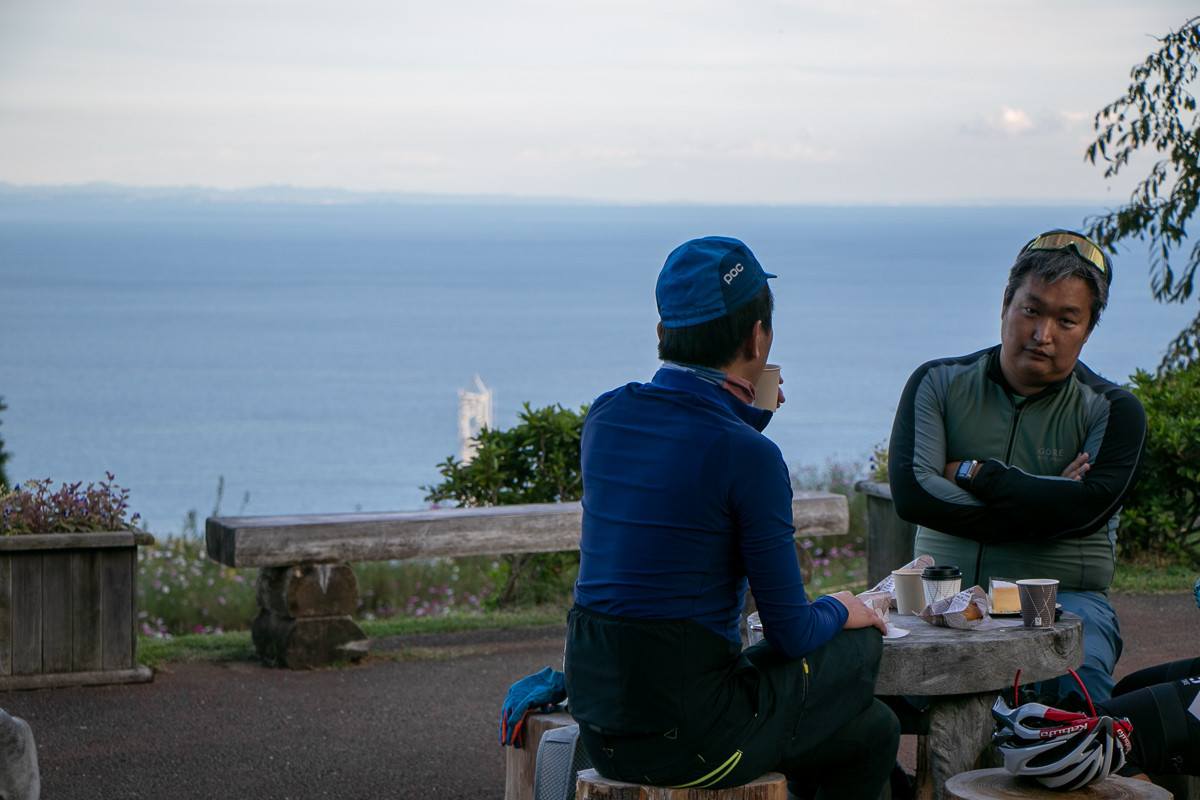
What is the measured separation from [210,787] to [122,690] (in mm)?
A: 1539

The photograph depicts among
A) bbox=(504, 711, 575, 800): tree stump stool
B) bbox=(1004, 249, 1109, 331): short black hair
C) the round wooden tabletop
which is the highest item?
bbox=(1004, 249, 1109, 331): short black hair

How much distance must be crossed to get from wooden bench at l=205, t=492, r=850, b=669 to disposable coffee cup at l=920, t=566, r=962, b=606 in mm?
3174

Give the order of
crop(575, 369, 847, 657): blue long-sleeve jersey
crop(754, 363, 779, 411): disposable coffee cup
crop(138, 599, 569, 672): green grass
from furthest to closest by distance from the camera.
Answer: crop(138, 599, 569, 672): green grass < crop(754, 363, 779, 411): disposable coffee cup < crop(575, 369, 847, 657): blue long-sleeve jersey

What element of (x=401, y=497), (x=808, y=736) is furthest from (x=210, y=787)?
(x=401, y=497)

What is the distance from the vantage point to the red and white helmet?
3.11m

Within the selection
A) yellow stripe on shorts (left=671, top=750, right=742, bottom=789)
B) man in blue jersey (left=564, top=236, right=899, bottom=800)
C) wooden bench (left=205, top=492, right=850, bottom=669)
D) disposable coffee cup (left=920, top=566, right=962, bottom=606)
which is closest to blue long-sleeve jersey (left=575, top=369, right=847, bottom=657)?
man in blue jersey (left=564, top=236, right=899, bottom=800)

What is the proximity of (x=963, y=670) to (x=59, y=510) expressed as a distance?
4751 mm

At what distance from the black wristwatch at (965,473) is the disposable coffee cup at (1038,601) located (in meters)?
0.60

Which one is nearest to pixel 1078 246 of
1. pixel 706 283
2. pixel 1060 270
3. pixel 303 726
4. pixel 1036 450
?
pixel 1060 270

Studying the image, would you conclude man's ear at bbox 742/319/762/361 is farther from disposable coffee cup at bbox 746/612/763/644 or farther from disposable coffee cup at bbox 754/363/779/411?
disposable coffee cup at bbox 746/612/763/644

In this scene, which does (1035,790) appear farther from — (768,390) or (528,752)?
(528,752)

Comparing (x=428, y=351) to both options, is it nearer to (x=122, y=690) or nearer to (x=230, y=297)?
(x=230, y=297)

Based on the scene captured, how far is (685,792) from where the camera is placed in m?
3.04

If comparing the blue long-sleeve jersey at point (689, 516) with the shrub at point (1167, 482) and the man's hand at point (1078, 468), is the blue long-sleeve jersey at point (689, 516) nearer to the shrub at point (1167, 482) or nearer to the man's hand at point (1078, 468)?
the man's hand at point (1078, 468)
